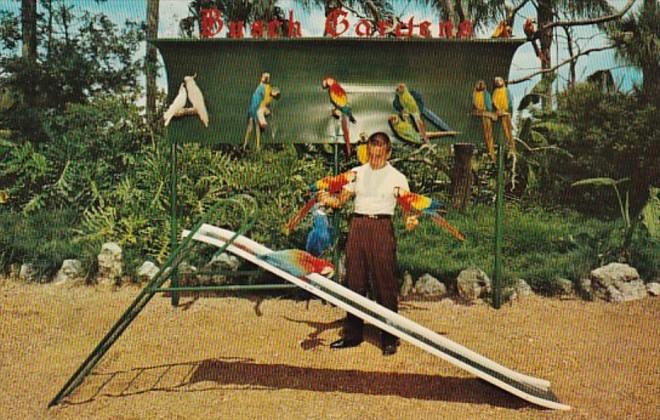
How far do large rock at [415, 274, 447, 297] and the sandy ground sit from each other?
33cm

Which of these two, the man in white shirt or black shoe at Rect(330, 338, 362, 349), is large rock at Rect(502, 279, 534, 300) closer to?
black shoe at Rect(330, 338, 362, 349)

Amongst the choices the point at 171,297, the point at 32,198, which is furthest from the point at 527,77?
the point at 32,198

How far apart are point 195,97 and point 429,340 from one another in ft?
12.0

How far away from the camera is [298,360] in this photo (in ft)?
17.2

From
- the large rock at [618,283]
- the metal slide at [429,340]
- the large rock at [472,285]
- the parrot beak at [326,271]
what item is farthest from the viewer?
the large rock at [472,285]

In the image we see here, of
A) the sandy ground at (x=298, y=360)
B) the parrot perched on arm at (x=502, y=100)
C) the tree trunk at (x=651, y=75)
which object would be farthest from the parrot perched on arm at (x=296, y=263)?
the tree trunk at (x=651, y=75)

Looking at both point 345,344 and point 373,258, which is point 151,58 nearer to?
point 345,344

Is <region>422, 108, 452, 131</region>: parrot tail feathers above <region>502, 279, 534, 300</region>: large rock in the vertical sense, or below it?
above

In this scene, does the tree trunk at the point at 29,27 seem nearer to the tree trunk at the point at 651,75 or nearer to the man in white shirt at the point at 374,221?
the man in white shirt at the point at 374,221

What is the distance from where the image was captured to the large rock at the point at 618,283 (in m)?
7.23

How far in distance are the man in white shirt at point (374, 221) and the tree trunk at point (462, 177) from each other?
5988mm

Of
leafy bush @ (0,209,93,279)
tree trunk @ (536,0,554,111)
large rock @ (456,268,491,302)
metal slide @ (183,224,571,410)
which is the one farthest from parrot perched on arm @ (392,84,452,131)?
tree trunk @ (536,0,554,111)

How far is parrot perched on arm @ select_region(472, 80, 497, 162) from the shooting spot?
6.75 metres

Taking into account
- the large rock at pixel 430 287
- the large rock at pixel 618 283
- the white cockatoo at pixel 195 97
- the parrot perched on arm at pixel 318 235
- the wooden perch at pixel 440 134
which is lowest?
the large rock at pixel 430 287
